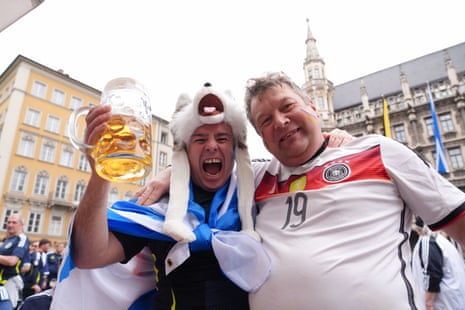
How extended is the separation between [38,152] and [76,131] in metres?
26.0

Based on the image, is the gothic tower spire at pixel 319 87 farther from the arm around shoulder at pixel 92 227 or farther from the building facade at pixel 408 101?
the arm around shoulder at pixel 92 227

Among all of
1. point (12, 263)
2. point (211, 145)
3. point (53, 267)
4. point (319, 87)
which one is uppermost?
point (319, 87)

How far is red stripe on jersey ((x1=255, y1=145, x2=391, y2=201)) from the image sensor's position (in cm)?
167

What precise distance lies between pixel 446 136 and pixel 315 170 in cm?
2763

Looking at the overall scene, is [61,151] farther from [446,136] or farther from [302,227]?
[446,136]

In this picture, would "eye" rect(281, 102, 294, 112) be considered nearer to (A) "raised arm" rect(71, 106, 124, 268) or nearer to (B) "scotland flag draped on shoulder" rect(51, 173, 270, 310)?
(B) "scotland flag draped on shoulder" rect(51, 173, 270, 310)

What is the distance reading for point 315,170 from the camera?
1.84 meters

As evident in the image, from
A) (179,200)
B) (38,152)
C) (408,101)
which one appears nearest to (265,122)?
(179,200)

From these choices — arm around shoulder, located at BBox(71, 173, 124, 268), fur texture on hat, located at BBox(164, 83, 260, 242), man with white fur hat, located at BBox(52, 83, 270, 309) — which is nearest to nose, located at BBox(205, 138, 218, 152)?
man with white fur hat, located at BBox(52, 83, 270, 309)

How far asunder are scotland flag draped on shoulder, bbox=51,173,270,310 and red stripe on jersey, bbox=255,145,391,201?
39 cm

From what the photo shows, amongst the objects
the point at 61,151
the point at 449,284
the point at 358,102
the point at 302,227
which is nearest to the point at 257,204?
the point at 302,227

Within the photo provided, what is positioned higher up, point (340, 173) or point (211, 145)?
point (211, 145)

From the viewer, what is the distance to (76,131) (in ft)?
4.00

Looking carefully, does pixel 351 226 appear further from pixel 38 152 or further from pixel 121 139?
pixel 38 152
